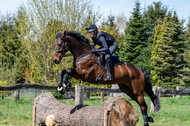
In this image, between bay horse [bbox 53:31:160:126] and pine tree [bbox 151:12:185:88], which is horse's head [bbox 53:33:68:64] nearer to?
bay horse [bbox 53:31:160:126]

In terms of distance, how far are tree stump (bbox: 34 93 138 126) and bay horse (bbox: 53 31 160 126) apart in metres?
0.74

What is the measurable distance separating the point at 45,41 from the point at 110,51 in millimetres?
11656

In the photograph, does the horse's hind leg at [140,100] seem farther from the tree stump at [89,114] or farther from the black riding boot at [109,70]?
the tree stump at [89,114]

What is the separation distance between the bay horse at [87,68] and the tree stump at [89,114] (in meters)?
0.74

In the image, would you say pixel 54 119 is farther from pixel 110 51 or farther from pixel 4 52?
pixel 4 52

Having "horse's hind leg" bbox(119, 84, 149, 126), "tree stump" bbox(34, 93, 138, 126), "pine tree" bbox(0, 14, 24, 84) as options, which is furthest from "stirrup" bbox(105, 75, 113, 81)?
"pine tree" bbox(0, 14, 24, 84)

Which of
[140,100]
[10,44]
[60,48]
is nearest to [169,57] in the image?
[10,44]

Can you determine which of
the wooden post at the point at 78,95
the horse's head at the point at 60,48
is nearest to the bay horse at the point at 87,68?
the horse's head at the point at 60,48

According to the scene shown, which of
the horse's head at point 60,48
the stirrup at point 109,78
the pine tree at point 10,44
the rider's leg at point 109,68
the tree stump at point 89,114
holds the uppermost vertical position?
the pine tree at point 10,44

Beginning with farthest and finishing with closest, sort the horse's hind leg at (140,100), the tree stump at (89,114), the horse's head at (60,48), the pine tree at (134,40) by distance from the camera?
1. the pine tree at (134,40)
2. the horse's hind leg at (140,100)
3. the horse's head at (60,48)
4. the tree stump at (89,114)

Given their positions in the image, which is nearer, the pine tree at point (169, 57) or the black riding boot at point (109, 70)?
the black riding boot at point (109, 70)

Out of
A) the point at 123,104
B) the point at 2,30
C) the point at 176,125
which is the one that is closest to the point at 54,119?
the point at 123,104

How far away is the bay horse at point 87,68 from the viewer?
6.13 metres

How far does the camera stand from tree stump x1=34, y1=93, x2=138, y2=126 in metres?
5.34
